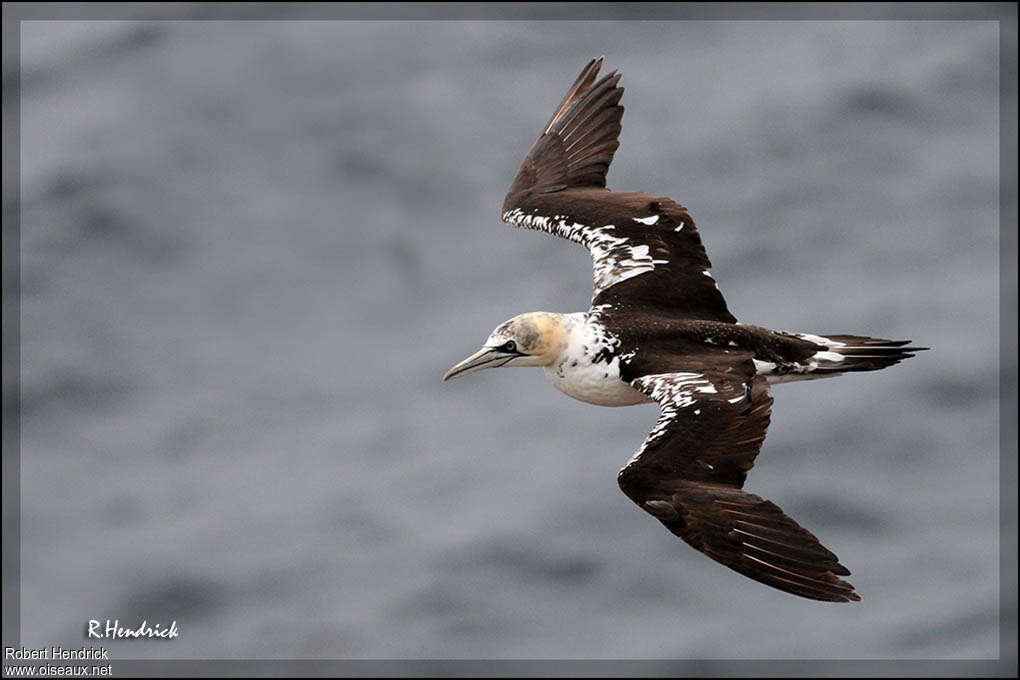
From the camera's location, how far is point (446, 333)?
3609 cm

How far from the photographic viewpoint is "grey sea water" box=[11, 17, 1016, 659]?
33531 mm

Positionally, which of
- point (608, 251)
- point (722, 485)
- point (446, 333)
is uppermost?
point (446, 333)

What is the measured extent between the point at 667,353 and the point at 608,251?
200 cm

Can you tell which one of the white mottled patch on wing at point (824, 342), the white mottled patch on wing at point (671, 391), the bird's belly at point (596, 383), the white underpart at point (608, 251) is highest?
the white underpart at point (608, 251)

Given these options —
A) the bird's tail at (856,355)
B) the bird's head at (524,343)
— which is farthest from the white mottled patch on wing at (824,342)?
the bird's head at (524,343)

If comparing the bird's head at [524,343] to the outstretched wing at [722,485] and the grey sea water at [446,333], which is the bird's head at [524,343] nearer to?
the outstretched wing at [722,485]

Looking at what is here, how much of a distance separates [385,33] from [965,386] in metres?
15.3

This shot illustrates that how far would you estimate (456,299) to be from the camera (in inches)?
1441

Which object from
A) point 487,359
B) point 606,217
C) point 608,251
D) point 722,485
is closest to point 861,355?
point 722,485

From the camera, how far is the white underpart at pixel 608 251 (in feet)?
60.1

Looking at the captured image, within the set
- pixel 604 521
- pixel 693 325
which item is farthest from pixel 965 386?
pixel 693 325

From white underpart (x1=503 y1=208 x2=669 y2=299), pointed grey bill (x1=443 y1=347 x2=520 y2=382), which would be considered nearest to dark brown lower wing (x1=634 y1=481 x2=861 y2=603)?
pointed grey bill (x1=443 y1=347 x2=520 y2=382)

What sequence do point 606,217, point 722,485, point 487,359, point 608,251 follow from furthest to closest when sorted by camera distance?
point 606,217 → point 608,251 → point 487,359 → point 722,485

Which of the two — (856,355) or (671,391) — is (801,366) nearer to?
(856,355)
